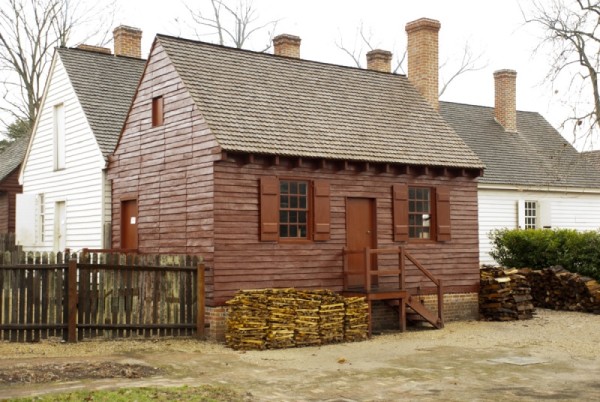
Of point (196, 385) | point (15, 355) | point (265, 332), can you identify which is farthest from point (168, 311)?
point (196, 385)

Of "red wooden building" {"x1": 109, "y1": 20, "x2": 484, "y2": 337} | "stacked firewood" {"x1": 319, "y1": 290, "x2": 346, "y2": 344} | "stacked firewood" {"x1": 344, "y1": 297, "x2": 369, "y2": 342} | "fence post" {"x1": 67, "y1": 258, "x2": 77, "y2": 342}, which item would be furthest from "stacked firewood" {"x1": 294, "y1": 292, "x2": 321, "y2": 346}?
"fence post" {"x1": 67, "y1": 258, "x2": 77, "y2": 342}

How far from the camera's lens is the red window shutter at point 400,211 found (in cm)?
1880

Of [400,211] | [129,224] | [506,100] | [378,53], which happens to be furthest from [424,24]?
[129,224]

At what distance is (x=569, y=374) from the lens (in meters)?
12.2

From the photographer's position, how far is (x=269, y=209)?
16.6 metres

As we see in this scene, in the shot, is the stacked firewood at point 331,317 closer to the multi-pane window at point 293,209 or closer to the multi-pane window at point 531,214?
the multi-pane window at point 293,209

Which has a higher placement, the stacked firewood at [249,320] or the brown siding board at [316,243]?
the brown siding board at [316,243]

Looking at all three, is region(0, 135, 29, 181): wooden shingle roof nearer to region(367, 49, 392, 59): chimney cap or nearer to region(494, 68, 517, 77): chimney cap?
region(367, 49, 392, 59): chimney cap

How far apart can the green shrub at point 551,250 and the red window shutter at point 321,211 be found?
8540mm

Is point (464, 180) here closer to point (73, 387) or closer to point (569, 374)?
point (569, 374)

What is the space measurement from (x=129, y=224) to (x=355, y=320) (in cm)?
662

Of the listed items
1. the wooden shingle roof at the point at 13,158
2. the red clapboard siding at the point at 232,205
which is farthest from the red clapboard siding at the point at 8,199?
the red clapboard siding at the point at 232,205

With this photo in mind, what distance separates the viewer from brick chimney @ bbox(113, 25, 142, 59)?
2652 centimetres

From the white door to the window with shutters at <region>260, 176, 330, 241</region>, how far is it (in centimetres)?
899
